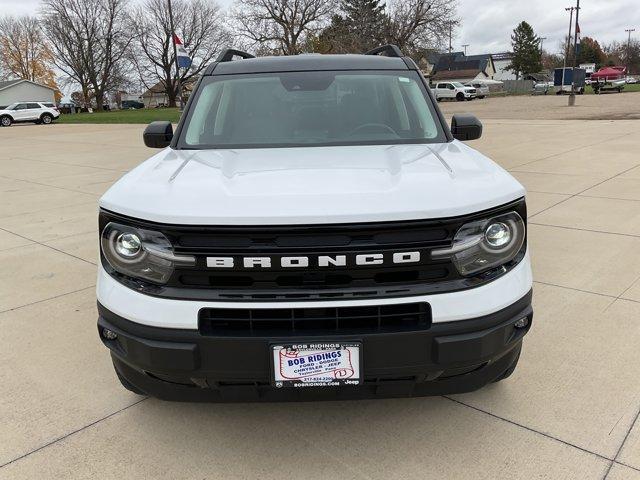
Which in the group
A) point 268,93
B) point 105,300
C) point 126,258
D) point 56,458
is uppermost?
point 268,93

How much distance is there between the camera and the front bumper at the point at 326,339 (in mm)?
2012

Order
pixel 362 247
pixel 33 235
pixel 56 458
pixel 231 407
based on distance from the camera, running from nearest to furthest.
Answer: pixel 362 247
pixel 56 458
pixel 231 407
pixel 33 235

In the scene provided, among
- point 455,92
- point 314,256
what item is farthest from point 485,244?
point 455,92

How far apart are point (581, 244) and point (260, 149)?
Result: 11.8ft

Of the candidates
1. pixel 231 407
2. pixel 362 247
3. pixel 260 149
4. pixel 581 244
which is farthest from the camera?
pixel 581 244

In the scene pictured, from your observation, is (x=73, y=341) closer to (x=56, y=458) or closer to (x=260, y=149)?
(x=56, y=458)

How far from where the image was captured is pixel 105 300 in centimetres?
220

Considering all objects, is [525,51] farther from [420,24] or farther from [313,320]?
[313,320]

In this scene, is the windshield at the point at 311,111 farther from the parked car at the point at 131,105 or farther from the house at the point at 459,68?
the parked car at the point at 131,105

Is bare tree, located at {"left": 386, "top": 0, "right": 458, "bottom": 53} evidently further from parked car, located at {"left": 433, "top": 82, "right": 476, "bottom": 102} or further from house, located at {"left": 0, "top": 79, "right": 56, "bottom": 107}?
house, located at {"left": 0, "top": 79, "right": 56, "bottom": 107}

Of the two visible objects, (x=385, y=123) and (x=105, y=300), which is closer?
(x=105, y=300)

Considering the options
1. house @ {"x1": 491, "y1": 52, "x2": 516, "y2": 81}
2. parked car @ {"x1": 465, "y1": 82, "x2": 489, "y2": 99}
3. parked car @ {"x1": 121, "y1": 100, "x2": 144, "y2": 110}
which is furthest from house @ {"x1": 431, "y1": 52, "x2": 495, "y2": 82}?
parked car @ {"x1": 121, "y1": 100, "x2": 144, "y2": 110}

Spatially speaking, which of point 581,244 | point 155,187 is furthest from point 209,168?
point 581,244

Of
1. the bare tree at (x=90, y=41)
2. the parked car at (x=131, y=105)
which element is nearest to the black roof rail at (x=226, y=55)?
the bare tree at (x=90, y=41)
